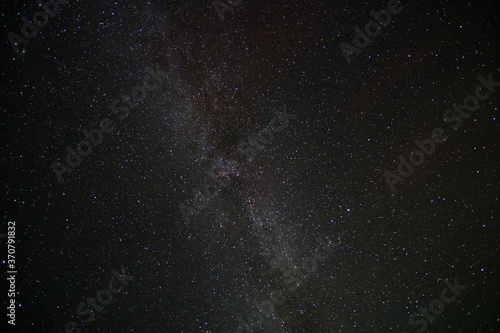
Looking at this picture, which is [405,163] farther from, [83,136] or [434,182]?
[83,136]

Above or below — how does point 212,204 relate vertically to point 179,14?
below

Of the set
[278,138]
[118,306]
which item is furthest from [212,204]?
[118,306]

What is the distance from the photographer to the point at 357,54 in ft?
1.60

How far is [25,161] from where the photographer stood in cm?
51

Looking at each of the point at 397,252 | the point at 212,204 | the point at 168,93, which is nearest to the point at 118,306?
the point at 212,204

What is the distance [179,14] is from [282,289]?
0.58 metres

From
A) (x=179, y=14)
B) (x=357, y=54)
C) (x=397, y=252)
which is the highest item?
(x=179, y=14)

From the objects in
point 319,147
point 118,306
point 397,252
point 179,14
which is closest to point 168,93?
point 179,14

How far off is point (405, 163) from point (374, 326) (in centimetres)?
34

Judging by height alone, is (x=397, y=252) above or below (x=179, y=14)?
below

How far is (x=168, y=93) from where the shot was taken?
49cm

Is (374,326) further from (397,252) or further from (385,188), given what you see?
(385,188)

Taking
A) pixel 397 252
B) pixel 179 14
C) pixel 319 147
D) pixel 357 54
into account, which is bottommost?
pixel 397 252

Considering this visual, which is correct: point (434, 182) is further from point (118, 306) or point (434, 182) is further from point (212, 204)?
point (118, 306)
